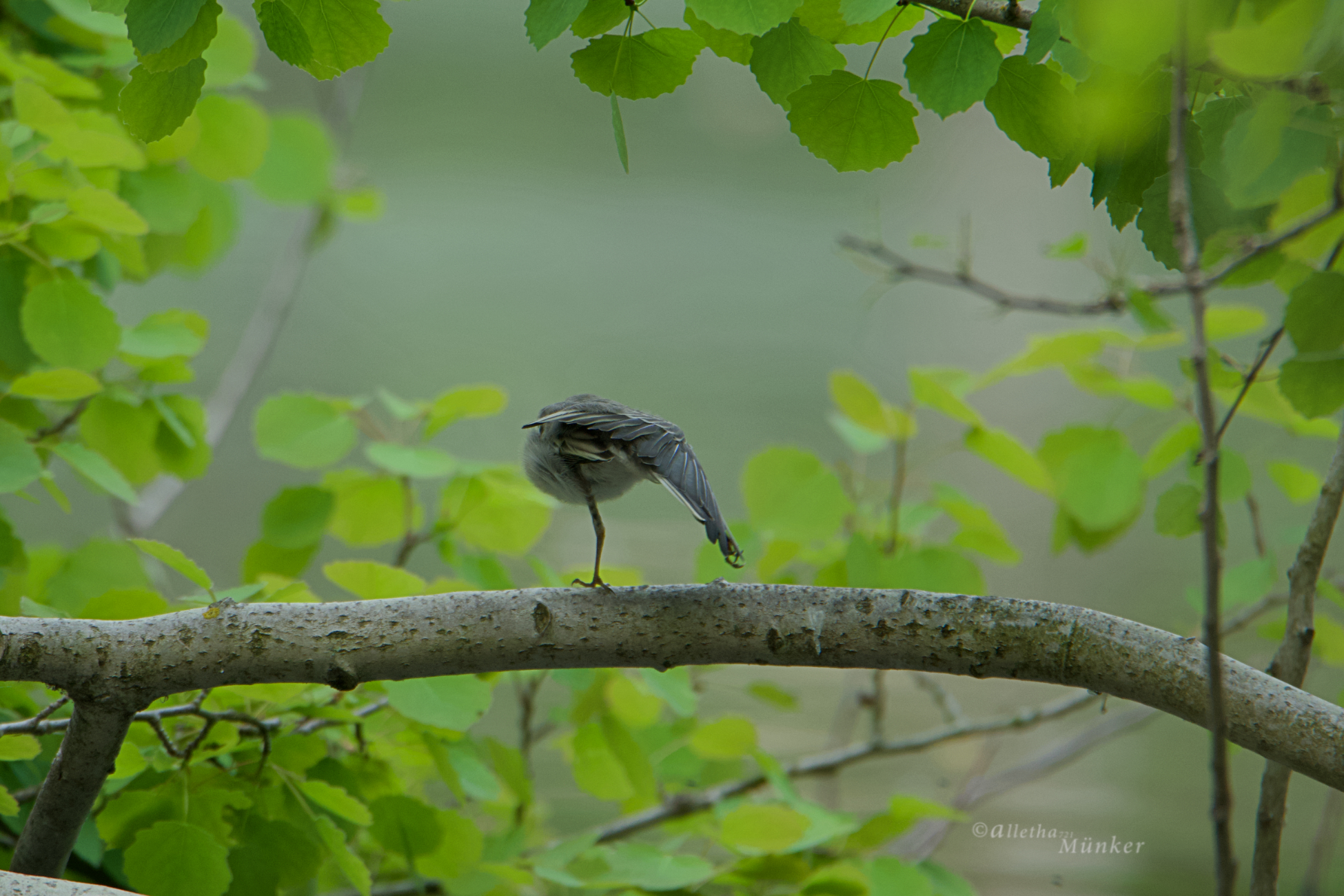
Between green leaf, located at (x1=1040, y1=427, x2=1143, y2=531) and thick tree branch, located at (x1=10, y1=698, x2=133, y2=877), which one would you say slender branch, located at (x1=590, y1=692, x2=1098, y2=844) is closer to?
green leaf, located at (x1=1040, y1=427, x2=1143, y2=531)

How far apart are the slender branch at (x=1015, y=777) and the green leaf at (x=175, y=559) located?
0.92 m

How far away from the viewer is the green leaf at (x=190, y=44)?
0.40 metres

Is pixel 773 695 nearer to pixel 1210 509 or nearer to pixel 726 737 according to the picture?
pixel 726 737

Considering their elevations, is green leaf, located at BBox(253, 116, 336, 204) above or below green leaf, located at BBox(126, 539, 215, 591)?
above

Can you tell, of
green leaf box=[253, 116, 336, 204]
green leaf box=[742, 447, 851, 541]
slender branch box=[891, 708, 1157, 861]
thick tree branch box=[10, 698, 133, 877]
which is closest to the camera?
thick tree branch box=[10, 698, 133, 877]

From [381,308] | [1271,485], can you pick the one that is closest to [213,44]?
[381,308]

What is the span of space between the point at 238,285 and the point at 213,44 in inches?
49.2

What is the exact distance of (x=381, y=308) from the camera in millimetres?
1895

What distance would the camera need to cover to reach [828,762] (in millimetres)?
959

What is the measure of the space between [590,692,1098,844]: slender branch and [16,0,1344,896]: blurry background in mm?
639

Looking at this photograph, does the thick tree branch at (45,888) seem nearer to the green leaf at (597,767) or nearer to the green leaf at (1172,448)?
the green leaf at (597,767)

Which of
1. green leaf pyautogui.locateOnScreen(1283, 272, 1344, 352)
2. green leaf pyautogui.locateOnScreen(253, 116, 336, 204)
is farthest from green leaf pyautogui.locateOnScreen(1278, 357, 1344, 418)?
green leaf pyautogui.locateOnScreen(253, 116, 336, 204)

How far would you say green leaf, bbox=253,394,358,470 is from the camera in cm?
78

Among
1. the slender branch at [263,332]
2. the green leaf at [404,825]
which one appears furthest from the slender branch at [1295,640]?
the slender branch at [263,332]
